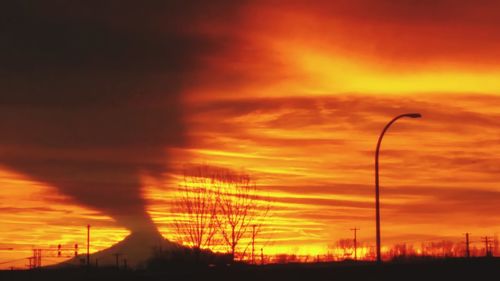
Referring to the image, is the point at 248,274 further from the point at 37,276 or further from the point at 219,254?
the point at 37,276

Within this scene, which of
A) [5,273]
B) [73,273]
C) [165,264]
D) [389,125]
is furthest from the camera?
[73,273]

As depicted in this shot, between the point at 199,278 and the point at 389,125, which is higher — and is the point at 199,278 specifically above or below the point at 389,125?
below

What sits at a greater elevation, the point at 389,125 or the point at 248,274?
the point at 389,125

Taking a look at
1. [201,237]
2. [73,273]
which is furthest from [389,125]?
[73,273]

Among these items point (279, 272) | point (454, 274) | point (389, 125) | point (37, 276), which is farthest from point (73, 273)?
point (389, 125)

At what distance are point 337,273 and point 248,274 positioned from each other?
6.68 m

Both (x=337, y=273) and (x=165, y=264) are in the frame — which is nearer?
(x=337, y=273)

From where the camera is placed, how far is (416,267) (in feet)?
232

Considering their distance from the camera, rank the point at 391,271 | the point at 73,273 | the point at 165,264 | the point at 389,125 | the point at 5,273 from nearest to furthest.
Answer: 1. the point at 389,125
2. the point at 391,271
3. the point at 5,273
4. the point at 165,264
5. the point at 73,273

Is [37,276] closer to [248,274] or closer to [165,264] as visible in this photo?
[165,264]

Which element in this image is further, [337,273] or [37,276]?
[37,276]

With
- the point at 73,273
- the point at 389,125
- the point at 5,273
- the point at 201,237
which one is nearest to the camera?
the point at 389,125

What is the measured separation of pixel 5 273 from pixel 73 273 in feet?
58.3

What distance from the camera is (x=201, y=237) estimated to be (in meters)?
96.7
